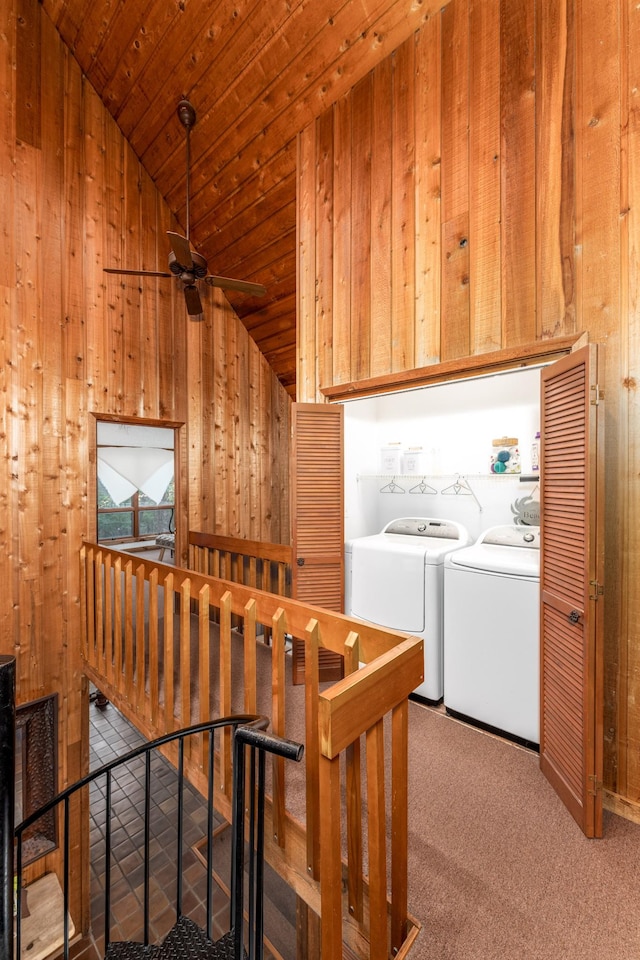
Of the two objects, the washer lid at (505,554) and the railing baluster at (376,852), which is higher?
the washer lid at (505,554)

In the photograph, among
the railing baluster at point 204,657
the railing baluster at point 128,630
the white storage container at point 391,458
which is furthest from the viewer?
the white storage container at point 391,458

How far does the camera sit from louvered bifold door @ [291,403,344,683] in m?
2.97

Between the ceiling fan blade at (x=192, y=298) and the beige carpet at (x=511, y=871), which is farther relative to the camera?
the ceiling fan blade at (x=192, y=298)

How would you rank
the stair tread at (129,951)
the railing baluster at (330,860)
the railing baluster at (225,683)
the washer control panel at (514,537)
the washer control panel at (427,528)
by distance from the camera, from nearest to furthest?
the railing baluster at (330,860) → the stair tread at (129,951) → the railing baluster at (225,683) → the washer control panel at (514,537) → the washer control panel at (427,528)

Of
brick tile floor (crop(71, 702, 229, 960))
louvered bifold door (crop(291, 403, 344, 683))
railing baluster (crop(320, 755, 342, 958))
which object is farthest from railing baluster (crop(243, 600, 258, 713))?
brick tile floor (crop(71, 702, 229, 960))

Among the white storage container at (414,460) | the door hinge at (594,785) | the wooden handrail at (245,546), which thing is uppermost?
the white storage container at (414,460)

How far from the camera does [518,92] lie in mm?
2139

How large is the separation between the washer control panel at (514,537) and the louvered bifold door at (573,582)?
708mm

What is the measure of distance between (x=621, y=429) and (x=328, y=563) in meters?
1.86

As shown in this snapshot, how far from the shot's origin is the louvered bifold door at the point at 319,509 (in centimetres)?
297

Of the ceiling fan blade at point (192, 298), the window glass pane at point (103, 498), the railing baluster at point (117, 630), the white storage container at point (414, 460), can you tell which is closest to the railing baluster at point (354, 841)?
the railing baluster at point (117, 630)

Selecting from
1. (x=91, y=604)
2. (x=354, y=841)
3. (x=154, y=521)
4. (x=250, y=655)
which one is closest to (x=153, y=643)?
(x=250, y=655)

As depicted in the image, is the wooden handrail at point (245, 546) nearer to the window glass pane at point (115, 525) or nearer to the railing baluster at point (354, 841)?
the window glass pane at point (115, 525)

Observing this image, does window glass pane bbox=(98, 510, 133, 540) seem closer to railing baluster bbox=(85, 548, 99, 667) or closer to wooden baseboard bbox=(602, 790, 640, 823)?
railing baluster bbox=(85, 548, 99, 667)
